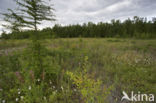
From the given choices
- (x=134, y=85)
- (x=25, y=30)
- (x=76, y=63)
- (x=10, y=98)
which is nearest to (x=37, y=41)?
(x=25, y=30)

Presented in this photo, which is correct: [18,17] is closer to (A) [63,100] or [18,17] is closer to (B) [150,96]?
(A) [63,100]

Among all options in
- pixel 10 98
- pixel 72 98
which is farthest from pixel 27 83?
pixel 72 98

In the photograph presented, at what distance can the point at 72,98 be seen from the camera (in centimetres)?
197

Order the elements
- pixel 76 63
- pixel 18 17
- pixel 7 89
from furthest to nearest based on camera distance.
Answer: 1. pixel 76 63
2. pixel 7 89
3. pixel 18 17

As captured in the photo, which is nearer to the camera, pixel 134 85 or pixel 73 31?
pixel 134 85

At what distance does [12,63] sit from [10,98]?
2.06m

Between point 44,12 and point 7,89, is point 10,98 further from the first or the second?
point 44,12

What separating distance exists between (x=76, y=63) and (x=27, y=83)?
2255 mm

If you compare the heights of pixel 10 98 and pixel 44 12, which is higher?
pixel 44 12

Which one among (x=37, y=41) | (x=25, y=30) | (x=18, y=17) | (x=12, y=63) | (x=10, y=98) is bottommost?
Answer: (x=10, y=98)

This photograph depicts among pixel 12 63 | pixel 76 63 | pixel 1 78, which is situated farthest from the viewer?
pixel 76 63

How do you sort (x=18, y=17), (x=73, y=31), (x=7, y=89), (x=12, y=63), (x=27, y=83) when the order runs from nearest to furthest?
1. (x=18, y=17)
2. (x=27, y=83)
3. (x=7, y=89)
4. (x=12, y=63)
5. (x=73, y=31)

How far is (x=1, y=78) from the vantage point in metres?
2.54

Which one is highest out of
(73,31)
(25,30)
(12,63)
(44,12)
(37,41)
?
(73,31)
